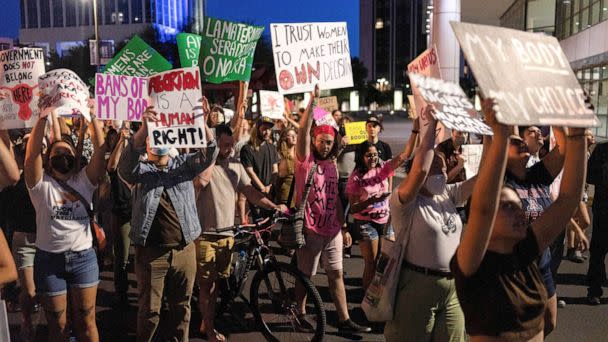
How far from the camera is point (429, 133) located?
3.54m

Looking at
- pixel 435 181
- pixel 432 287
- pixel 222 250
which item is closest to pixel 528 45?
pixel 435 181

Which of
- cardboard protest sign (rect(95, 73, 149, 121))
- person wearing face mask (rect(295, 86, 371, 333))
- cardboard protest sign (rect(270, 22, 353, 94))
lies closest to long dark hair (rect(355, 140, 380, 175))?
person wearing face mask (rect(295, 86, 371, 333))

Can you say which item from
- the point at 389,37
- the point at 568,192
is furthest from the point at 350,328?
the point at 389,37

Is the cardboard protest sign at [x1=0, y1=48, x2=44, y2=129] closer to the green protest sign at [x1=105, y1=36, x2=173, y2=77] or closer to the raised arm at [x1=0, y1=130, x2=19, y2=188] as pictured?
the green protest sign at [x1=105, y1=36, x2=173, y2=77]

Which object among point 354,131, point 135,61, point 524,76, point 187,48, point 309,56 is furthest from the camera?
point 354,131

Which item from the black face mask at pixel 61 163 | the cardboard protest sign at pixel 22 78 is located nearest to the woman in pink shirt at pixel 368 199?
the black face mask at pixel 61 163

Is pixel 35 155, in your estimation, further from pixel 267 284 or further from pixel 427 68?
pixel 427 68

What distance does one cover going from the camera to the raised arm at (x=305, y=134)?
516 centimetres

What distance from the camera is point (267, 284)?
5.50 meters

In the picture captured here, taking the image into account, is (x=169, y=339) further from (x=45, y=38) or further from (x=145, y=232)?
(x=45, y=38)

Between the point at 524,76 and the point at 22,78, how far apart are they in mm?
4737

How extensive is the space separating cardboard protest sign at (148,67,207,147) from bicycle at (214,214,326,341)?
3.57 ft

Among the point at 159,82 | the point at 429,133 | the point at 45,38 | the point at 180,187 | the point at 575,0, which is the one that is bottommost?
the point at 180,187

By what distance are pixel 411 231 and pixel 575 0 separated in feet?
90.6
